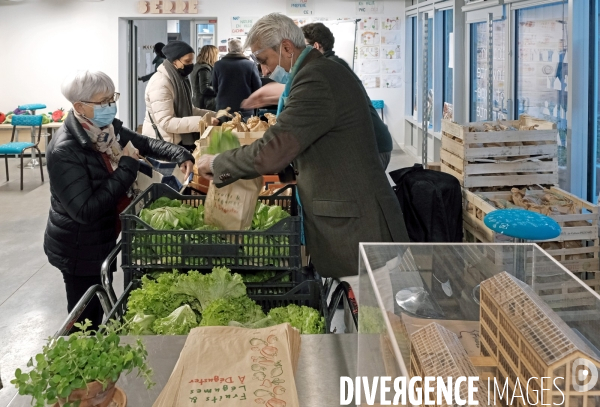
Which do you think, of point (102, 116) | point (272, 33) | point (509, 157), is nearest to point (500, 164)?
point (509, 157)

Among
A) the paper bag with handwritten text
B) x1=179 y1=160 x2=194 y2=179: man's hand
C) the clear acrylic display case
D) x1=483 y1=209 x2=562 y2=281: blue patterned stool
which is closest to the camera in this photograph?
the clear acrylic display case

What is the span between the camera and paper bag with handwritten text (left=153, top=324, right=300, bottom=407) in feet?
5.21

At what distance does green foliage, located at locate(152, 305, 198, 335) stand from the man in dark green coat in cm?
61

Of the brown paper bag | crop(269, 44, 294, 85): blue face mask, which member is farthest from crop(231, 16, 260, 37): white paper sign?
the brown paper bag

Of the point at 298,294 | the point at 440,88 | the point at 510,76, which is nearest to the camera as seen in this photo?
the point at 298,294

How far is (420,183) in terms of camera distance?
4.89 metres

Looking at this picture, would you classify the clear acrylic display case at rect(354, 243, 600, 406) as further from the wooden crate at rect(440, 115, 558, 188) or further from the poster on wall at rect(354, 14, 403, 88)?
the poster on wall at rect(354, 14, 403, 88)

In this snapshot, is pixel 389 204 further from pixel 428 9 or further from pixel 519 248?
pixel 428 9

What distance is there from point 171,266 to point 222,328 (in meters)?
0.76

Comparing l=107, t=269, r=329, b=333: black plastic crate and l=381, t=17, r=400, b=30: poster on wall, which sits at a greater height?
l=381, t=17, r=400, b=30: poster on wall

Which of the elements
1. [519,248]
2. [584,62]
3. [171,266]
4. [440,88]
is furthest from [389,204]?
[440,88]

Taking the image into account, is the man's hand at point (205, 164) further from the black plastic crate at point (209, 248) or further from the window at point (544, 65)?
the window at point (544, 65)

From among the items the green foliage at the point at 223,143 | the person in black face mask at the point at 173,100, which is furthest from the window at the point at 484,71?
the green foliage at the point at 223,143

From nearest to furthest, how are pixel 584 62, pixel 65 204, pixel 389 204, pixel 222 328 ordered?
pixel 222 328 → pixel 389 204 → pixel 65 204 → pixel 584 62
